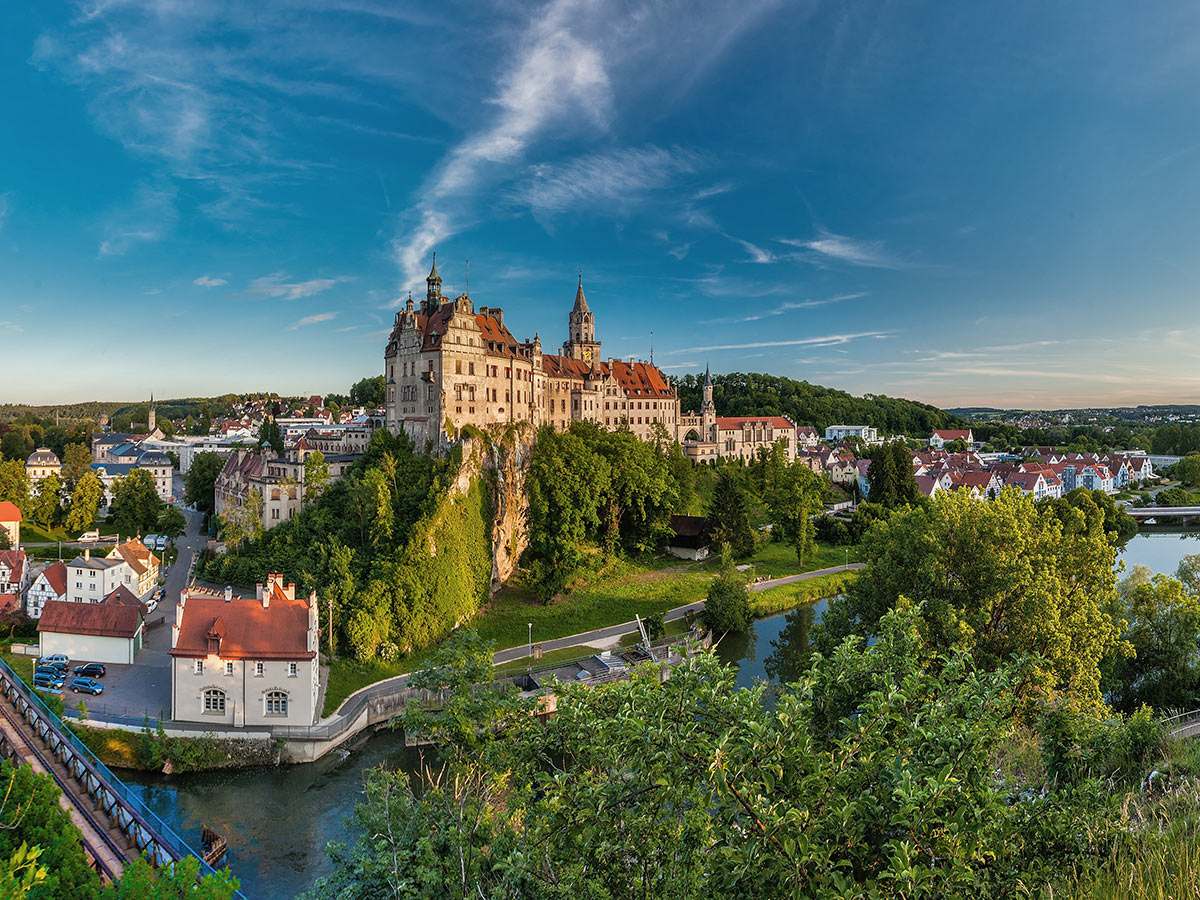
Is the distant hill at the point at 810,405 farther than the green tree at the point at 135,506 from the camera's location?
Yes

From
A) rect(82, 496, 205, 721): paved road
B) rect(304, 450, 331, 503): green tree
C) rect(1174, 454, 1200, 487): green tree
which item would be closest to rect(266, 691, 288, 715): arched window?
rect(82, 496, 205, 721): paved road

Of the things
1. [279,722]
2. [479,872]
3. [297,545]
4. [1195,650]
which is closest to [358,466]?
[297,545]

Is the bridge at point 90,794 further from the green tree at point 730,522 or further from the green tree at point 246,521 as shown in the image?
the green tree at point 730,522

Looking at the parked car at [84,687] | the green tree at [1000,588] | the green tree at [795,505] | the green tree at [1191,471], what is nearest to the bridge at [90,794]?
the parked car at [84,687]

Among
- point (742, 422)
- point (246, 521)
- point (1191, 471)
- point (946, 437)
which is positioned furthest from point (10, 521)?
point (946, 437)

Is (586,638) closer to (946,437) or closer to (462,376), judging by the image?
(462,376)
